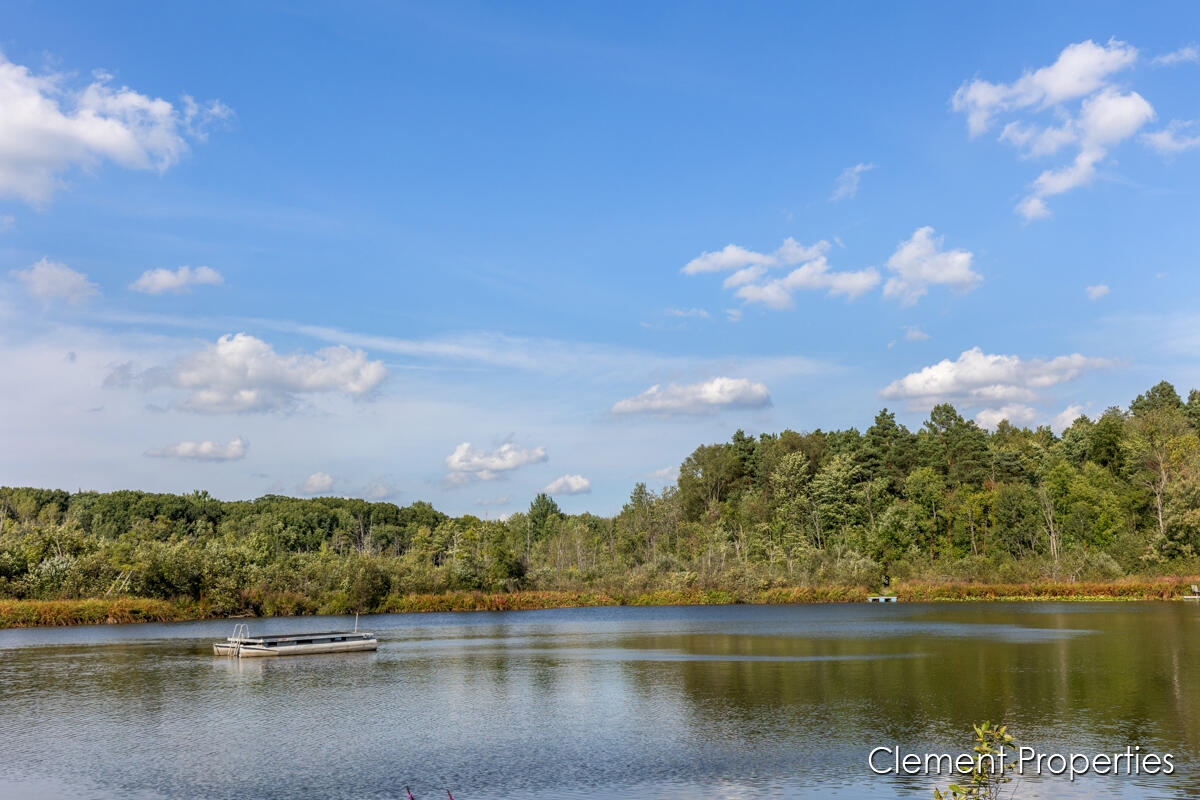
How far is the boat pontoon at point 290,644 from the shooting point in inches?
1879

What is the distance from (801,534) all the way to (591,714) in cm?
9587

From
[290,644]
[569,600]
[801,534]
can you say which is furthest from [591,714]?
[801,534]

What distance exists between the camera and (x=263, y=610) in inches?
3430

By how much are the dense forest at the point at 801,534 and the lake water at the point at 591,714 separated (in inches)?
1267

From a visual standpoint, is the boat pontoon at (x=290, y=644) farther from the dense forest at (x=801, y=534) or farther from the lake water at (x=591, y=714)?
the dense forest at (x=801, y=534)

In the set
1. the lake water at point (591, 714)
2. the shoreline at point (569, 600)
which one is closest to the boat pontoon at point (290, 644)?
the lake water at point (591, 714)

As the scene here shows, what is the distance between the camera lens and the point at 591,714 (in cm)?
2775

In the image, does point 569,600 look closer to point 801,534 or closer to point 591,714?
point 801,534

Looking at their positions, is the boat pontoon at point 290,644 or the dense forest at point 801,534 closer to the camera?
the boat pontoon at point 290,644

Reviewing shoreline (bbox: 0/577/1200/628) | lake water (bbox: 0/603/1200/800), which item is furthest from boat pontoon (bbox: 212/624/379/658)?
shoreline (bbox: 0/577/1200/628)

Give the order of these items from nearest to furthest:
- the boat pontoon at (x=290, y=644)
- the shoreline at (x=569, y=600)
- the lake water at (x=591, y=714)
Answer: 1. the lake water at (x=591, y=714)
2. the boat pontoon at (x=290, y=644)
3. the shoreline at (x=569, y=600)

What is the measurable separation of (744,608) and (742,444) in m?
58.8

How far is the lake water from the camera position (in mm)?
19312

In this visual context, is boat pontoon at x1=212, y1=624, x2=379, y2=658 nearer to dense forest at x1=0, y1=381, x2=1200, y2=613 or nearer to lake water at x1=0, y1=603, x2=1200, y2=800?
lake water at x1=0, y1=603, x2=1200, y2=800
